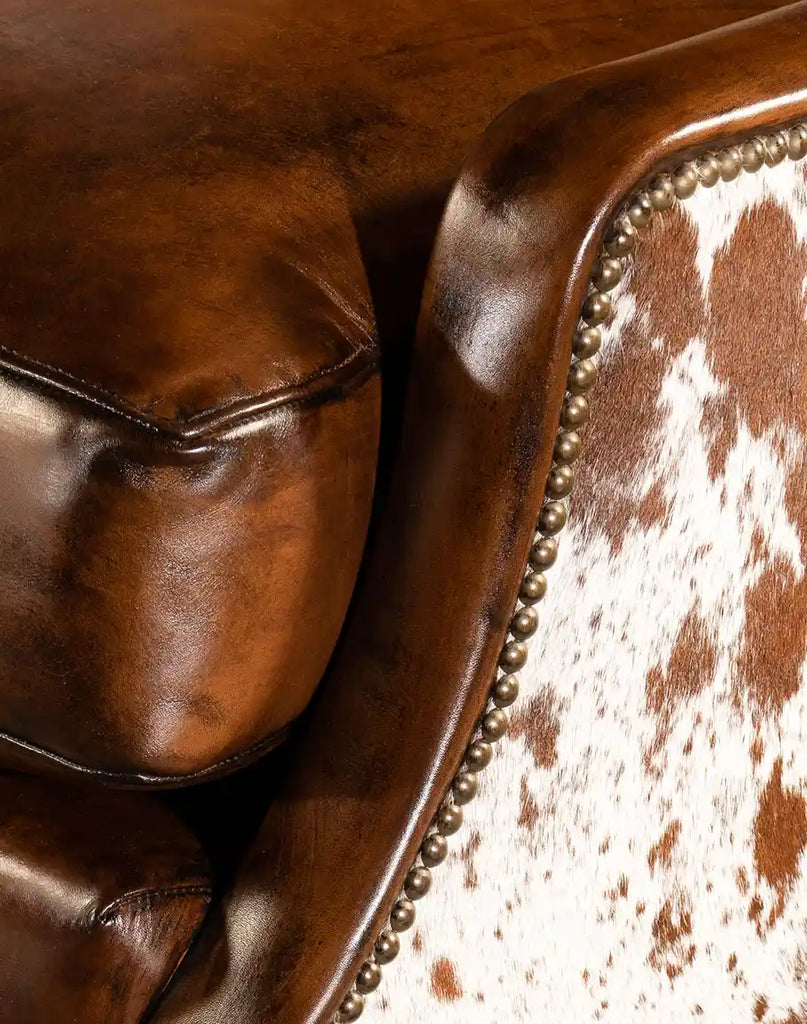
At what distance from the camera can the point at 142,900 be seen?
A: 54 centimetres

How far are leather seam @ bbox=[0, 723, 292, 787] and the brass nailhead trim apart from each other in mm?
84

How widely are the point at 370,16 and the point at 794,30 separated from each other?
27cm

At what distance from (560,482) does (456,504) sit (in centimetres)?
4

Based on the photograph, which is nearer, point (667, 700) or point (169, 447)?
point (169, 447)

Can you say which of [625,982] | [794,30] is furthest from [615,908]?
[794,30]

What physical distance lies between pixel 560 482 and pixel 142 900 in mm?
247

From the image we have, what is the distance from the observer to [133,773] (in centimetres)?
49

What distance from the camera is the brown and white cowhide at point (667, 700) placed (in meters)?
0.50

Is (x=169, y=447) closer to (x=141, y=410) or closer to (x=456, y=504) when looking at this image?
(x=141, y=410)

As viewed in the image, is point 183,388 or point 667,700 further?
point 667,700

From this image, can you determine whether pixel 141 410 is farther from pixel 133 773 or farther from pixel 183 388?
pixel 133 773

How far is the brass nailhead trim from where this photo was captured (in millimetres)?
460

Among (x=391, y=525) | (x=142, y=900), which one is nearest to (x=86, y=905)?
(x=142, y=900)

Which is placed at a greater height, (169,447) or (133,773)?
(169,447)
